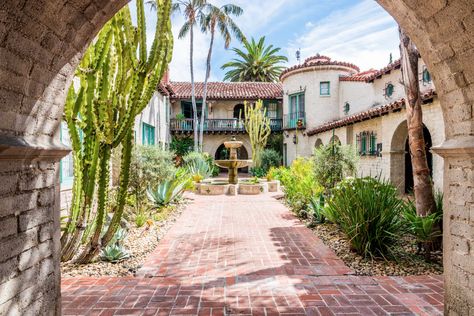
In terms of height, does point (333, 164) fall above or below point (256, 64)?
below

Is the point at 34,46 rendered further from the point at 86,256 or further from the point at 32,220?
the point at 86,256

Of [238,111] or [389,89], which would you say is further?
[238,111]

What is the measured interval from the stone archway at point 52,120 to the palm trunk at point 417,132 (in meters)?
2.26

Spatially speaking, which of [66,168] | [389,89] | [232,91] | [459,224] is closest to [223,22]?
[232,91]

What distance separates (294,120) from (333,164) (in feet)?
46.3

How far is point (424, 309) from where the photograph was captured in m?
3.38

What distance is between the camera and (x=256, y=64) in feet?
103

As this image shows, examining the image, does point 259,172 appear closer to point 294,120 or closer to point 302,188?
point 294,120

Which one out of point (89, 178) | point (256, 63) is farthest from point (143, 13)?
point (256, 63)

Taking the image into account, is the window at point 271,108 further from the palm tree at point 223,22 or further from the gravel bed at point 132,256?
the gravel bed at point 132,256

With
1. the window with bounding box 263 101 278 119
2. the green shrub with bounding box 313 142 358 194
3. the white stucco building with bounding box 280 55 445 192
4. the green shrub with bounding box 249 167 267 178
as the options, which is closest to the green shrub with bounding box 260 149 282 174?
the green shrub with bounding box 249 167 267 178

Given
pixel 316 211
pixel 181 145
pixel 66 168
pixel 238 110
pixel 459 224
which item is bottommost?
pixel 316 211

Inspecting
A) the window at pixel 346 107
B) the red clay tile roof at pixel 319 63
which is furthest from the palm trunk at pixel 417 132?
the red clay tile roof at pixel 319 63

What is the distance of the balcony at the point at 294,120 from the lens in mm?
21297
